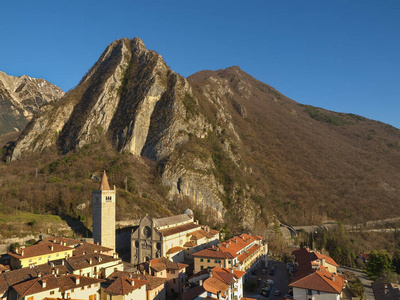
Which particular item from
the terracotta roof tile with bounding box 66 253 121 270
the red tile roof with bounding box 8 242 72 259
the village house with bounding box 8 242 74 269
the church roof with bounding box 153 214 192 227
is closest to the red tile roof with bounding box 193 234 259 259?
the church roof with bounding box 153 214 192 227

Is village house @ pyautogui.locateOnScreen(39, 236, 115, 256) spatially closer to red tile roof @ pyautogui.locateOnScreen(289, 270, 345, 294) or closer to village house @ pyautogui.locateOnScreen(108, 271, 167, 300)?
village house @ pyautogui.locateOnScreen(108, 271, 167, 300)

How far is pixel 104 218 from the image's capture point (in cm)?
5606

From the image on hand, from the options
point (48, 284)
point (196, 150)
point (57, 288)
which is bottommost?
point (57, 288)

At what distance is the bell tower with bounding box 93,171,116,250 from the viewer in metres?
55.7

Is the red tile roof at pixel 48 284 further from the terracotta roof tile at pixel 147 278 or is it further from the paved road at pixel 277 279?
the paved road at pixel 277 279

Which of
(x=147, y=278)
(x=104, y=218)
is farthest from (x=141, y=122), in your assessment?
(x=147, y=278)

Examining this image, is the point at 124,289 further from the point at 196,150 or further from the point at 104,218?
the point at 196,150

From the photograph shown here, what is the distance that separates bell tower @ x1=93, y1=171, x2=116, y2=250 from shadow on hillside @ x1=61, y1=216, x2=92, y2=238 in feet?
16.6

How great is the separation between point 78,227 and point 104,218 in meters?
10.0

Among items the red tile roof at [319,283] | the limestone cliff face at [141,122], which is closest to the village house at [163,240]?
the red tile roof at [319,283]

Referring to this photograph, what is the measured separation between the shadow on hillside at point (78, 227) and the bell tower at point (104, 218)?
507 centimetres

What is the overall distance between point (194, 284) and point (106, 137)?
7908cm

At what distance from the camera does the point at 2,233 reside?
5050 cm

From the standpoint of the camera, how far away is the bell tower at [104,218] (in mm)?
55656
